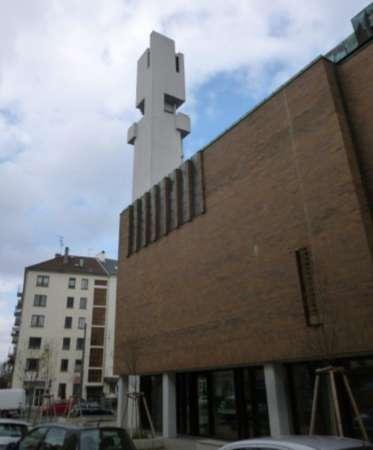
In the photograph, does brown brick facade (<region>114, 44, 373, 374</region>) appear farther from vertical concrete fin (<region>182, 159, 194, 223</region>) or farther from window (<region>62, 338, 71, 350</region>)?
window (<region>62, 338, 71, 350</region>)

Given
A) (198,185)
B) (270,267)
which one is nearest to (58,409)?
(198,185)

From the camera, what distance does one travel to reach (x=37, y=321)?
175 feet

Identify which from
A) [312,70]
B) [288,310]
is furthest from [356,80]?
[288,310]

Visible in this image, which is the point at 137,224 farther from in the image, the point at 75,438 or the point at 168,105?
the point at 75,438

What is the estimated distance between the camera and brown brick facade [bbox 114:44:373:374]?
1128 cm

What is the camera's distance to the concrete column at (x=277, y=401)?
1232 centimetres

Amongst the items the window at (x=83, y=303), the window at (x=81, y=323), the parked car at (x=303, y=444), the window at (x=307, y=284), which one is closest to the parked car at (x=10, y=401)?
the window at (x=81, y=323)

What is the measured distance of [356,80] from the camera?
42.6 feet

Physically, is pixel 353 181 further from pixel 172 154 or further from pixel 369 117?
pixel 172 154

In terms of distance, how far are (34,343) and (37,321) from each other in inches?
111

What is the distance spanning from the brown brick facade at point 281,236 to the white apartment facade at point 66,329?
3680cm

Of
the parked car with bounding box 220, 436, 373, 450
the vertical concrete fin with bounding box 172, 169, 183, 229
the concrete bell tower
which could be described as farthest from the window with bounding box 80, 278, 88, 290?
the parked car with bounding box 220, 436, 373, 450

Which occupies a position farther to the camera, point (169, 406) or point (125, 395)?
A: point (125, 395)

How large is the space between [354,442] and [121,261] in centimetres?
2097
